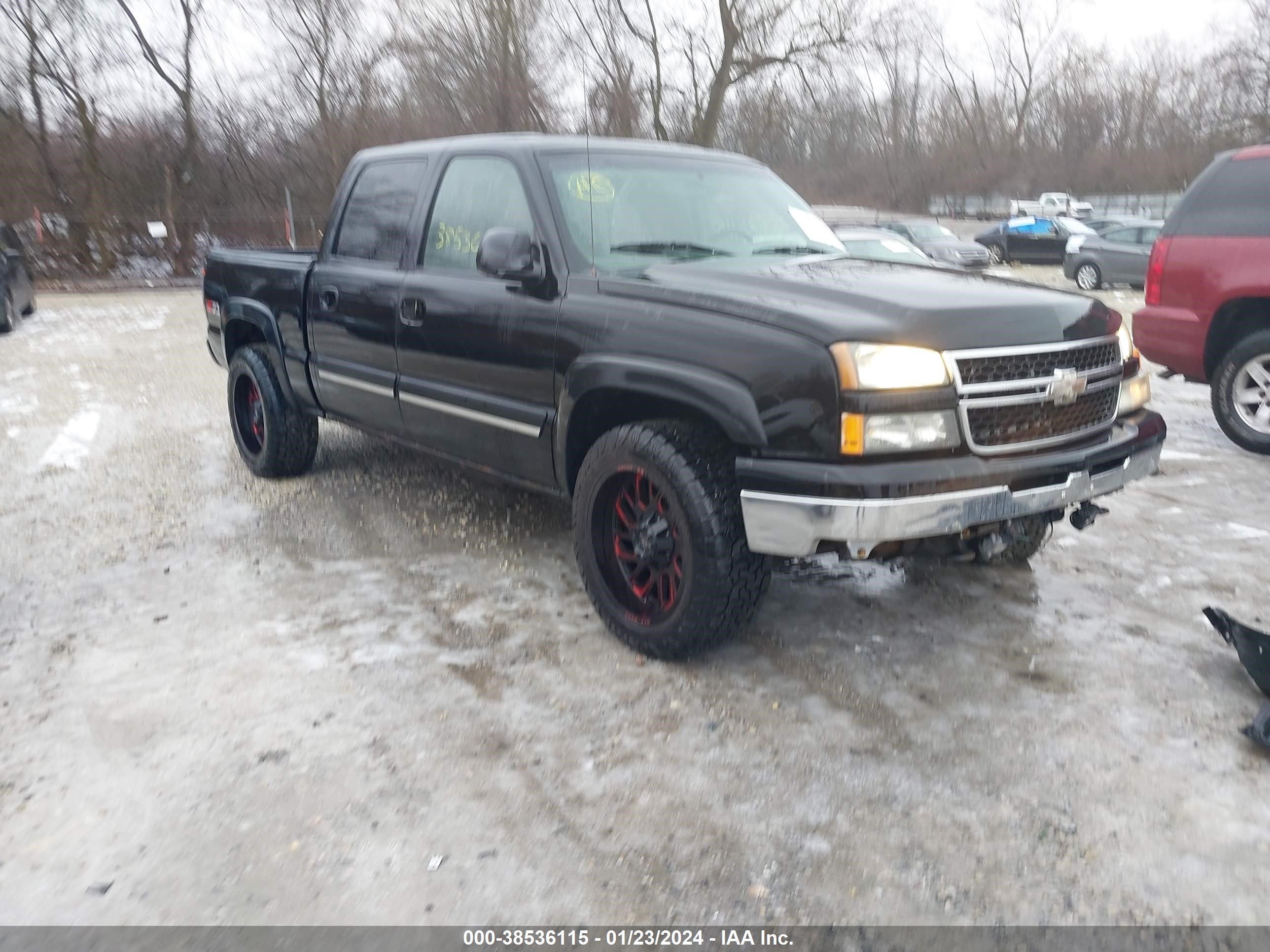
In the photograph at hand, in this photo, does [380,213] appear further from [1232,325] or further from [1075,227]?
[1075,227]

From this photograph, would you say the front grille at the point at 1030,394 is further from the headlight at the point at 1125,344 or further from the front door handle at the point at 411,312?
the front door handle at the point at 411,312

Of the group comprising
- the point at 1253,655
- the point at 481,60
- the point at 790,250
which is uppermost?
the point at 481,60

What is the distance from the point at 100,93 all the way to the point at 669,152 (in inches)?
977

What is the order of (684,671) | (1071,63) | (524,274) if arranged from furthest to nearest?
(1071,63) → (524,274) → (684,671)

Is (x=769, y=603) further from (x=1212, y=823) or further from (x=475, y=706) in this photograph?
(x=1212, y=823)

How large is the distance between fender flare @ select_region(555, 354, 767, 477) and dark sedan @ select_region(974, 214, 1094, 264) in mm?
25034

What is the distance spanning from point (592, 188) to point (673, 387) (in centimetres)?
116

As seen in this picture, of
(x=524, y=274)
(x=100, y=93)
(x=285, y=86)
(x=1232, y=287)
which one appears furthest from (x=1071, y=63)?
(x=524, y=274)

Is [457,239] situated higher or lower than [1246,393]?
higher

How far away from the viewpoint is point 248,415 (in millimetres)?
6273

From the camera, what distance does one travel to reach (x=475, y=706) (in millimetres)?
3312

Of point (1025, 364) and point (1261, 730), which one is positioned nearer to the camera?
point (1261, 730)

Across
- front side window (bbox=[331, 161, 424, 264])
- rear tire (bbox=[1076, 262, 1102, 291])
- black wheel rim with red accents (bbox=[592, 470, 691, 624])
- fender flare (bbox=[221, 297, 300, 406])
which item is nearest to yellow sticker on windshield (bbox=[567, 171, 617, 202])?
front side window (bbox=[331, 161, 424, 264])

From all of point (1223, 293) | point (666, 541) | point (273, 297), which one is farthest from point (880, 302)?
point (1223, 293)
